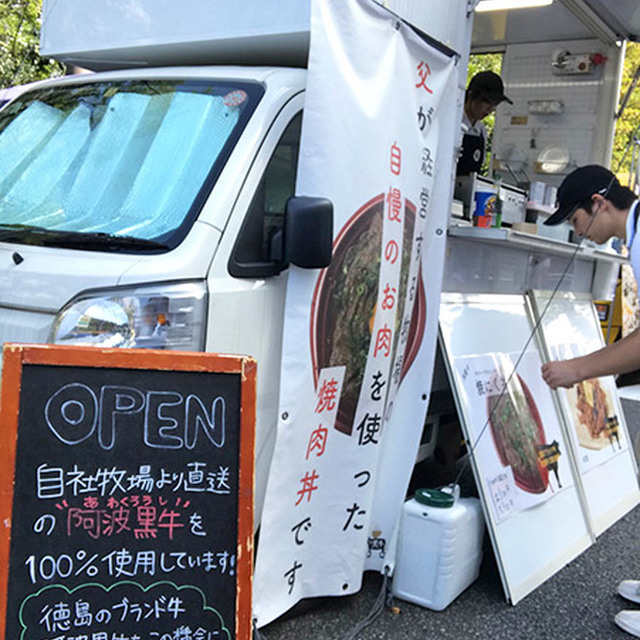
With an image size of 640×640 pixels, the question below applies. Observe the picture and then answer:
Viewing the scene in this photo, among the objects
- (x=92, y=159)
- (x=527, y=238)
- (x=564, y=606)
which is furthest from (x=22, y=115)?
(x=564, y=606)

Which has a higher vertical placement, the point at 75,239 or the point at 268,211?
the point at 268,211

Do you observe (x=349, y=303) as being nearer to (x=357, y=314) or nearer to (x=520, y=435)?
(x=357, y=314)

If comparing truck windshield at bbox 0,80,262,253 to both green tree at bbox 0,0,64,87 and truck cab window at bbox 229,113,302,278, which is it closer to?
truck cab window at bbox 229,113,302,278

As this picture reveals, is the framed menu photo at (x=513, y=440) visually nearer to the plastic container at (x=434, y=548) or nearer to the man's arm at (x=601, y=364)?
the plastic container at (x=434, y=548)

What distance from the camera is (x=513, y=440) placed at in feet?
12.5

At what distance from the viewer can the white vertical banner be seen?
2.81m

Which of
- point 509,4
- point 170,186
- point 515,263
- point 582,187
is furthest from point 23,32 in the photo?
point 582,187

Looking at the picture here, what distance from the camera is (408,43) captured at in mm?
3129

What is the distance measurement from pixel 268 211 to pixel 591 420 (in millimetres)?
2838

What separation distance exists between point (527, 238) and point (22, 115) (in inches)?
100

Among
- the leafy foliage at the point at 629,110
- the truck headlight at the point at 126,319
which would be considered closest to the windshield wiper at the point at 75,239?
the truck headlight at the point at 126,319

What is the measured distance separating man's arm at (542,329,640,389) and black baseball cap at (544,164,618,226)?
66cm

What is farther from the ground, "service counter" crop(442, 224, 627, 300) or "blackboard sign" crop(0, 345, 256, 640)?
"service counter" crop(442, 224, 627, 300)

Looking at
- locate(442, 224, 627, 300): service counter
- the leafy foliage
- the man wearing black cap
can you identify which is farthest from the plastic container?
the leafy foliage
